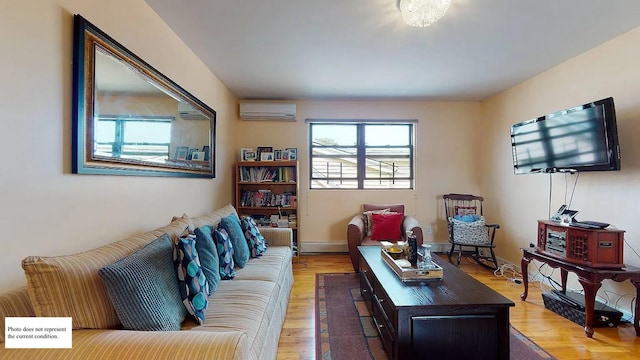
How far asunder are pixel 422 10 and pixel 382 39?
590mm

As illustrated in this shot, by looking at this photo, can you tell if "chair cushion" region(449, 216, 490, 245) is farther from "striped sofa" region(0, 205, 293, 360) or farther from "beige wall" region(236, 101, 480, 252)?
"striped sofa" region(0, 205, 293, 360)

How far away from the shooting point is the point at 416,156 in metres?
4.26

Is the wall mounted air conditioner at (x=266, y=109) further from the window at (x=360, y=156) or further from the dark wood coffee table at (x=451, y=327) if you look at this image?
the dark wood coffee table at (x=451, y=327)

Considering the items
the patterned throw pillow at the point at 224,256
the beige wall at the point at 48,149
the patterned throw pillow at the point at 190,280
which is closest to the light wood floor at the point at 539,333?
the patterned throw pillow at the point at 224,256

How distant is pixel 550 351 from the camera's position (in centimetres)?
185

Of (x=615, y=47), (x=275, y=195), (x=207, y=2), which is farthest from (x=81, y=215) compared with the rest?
(x=615, y=47)

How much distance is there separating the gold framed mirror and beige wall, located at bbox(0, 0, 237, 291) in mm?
46

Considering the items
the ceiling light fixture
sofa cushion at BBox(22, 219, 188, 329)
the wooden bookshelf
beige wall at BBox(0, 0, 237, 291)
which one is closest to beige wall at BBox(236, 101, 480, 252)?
the wooden bookshelf

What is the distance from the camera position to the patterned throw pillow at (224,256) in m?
1.94

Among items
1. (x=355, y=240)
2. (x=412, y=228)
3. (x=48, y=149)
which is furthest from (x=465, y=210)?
(x=48, y=149)

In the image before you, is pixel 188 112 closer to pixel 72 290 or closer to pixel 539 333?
pixel 72 290

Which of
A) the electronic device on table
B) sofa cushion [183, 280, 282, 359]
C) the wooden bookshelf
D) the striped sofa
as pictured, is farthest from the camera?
the wooden bookshelf

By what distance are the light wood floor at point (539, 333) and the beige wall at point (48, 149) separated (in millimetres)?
1311

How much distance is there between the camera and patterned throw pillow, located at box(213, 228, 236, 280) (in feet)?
6.35
